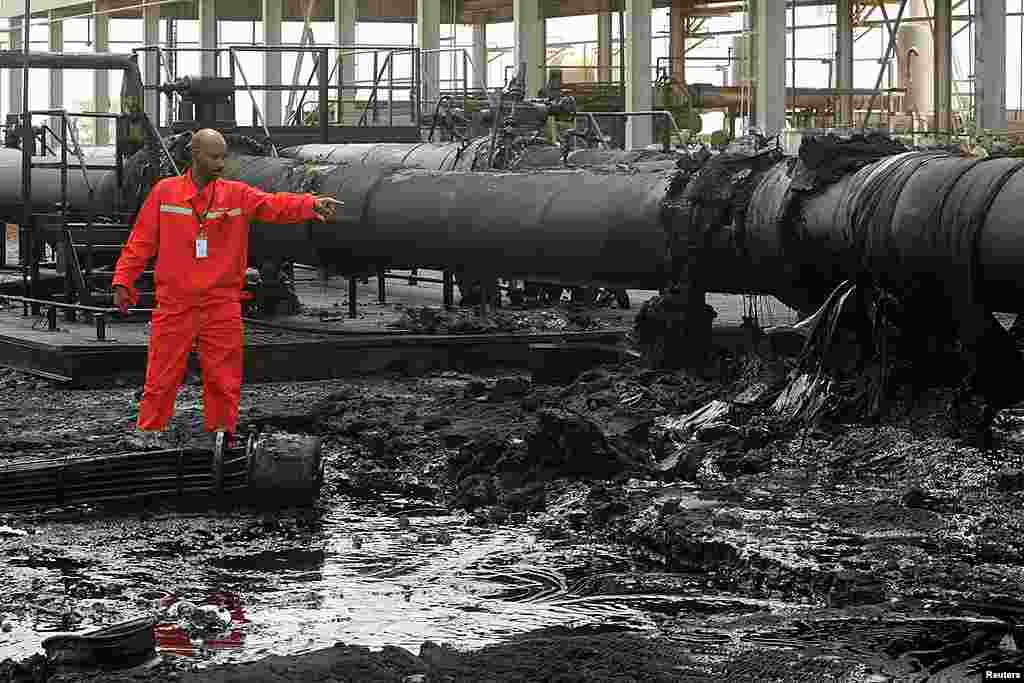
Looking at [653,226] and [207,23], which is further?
[207,23]

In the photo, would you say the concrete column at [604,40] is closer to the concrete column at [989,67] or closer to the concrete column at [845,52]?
the concrete column at [845,52]

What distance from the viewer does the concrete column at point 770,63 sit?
25.7m

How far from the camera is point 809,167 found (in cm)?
781

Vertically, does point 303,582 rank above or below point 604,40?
below

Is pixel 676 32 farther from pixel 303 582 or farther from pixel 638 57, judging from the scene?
pixel 303 582

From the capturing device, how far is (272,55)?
3644cm

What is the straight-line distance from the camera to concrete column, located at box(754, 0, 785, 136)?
2573cm

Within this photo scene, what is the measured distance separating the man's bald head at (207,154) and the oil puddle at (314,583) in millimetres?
1909

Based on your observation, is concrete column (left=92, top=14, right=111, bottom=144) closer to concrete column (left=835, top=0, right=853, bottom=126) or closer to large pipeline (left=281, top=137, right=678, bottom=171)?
concrete column (left=835, top=0, right=853, bottom=126)

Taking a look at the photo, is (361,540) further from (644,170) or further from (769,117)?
(769,117)

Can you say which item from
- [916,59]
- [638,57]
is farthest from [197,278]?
[916,59]

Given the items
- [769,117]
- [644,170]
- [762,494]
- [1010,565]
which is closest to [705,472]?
[762,494]

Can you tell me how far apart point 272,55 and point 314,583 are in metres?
31.7

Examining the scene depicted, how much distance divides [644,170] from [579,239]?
0.52 m
